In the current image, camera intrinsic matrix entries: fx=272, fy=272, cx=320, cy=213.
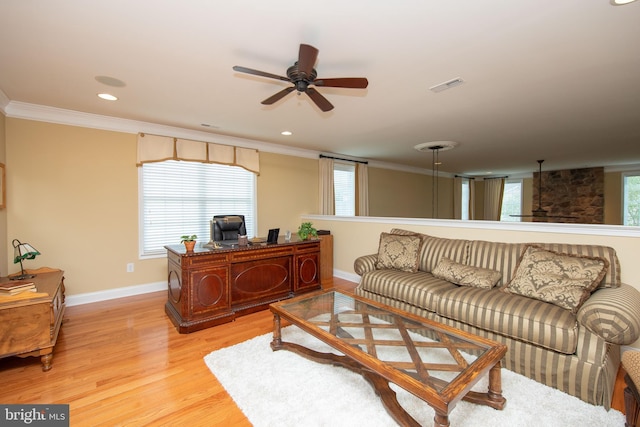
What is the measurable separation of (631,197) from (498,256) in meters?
7.46

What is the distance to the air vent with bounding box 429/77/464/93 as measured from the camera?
2514 mm

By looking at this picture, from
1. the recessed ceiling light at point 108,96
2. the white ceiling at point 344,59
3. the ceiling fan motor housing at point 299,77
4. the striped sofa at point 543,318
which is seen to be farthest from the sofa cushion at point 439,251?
the recessed ceiling light at point 108,96

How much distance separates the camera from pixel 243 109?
3.28m

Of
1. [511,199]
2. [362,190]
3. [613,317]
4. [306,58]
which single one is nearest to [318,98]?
[306,58]

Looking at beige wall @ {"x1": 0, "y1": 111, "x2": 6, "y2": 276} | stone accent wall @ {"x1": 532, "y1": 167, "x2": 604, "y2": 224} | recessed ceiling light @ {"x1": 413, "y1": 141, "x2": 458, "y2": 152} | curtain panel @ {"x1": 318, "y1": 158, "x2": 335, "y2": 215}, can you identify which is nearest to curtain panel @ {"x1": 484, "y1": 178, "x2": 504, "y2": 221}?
stone accent wall @ {"x1": 532, "y1": 167, "x2": 604, "y2": 224}

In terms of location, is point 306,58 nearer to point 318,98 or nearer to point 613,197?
Result: point 318,98

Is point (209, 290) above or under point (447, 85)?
under

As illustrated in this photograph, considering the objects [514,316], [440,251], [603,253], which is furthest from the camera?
[440,251]

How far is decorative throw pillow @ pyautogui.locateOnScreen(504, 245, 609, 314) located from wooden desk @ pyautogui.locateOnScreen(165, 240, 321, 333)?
234cm

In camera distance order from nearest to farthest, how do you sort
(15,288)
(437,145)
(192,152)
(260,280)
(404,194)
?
(15,288)
(260,280)
(192,152)
(437,145)
(404,194)

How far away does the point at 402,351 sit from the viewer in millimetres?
1670

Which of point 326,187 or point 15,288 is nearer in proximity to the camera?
point 15,288

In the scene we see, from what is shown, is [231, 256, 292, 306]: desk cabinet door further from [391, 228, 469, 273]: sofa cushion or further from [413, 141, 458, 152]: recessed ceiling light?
[413, 141, 458, 152]: recessed ceiling light

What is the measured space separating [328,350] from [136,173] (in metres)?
3.51
